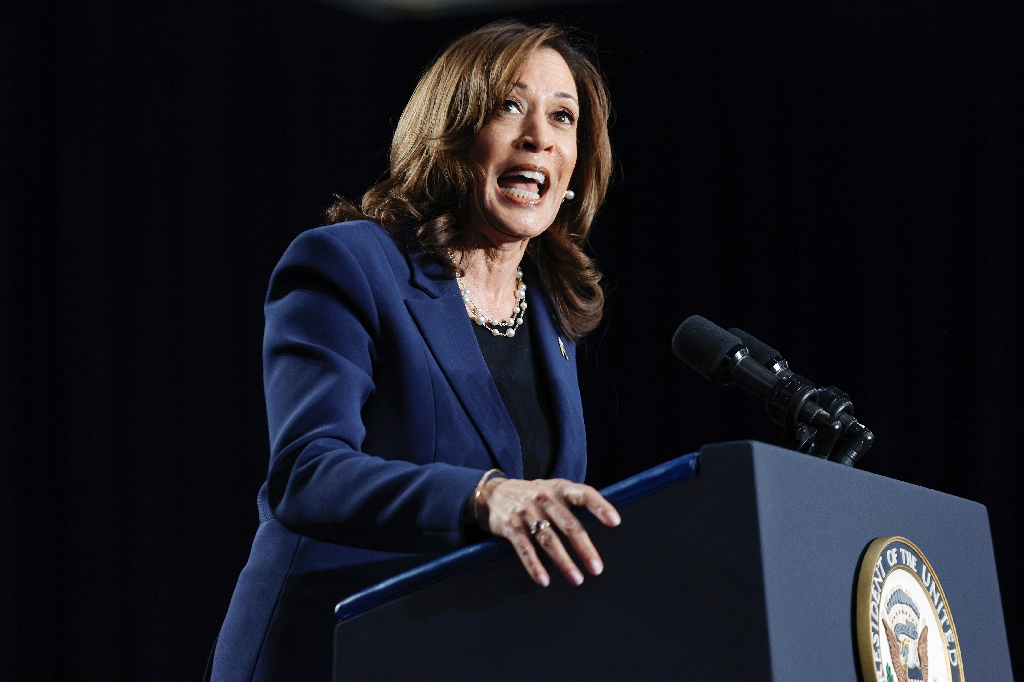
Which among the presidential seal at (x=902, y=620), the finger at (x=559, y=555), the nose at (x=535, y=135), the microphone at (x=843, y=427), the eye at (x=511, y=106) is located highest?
the eye at (x=511, y=106)

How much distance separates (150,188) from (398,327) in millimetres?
2069

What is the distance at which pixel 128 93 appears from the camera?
10.0 feet

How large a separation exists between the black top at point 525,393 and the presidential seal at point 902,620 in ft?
1.88

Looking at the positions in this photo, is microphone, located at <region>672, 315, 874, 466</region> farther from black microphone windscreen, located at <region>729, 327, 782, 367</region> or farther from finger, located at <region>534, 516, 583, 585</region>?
finger, located at <region>534, 516, 583, 585</region>

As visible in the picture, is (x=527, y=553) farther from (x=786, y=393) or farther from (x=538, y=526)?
(x=786, y=393)

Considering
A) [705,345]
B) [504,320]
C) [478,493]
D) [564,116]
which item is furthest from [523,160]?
[478,493]

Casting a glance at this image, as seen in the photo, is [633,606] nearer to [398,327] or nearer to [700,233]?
[398,327]

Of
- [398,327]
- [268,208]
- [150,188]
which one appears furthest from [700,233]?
[398,327]

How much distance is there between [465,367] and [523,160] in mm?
410

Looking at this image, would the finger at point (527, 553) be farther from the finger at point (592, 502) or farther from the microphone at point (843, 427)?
the microphone at point (843, 427)

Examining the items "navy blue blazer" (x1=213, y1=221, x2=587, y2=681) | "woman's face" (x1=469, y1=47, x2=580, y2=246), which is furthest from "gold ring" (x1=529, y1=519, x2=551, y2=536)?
"woman's face" (x1=469, y1=47, x2=580, y2=246)

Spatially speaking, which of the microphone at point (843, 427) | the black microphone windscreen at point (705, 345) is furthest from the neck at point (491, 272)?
the microphone at point (843, 427)

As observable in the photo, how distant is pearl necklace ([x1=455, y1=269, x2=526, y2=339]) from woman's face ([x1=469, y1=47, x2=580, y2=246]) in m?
0.10

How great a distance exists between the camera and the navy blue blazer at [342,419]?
3.71 feet
